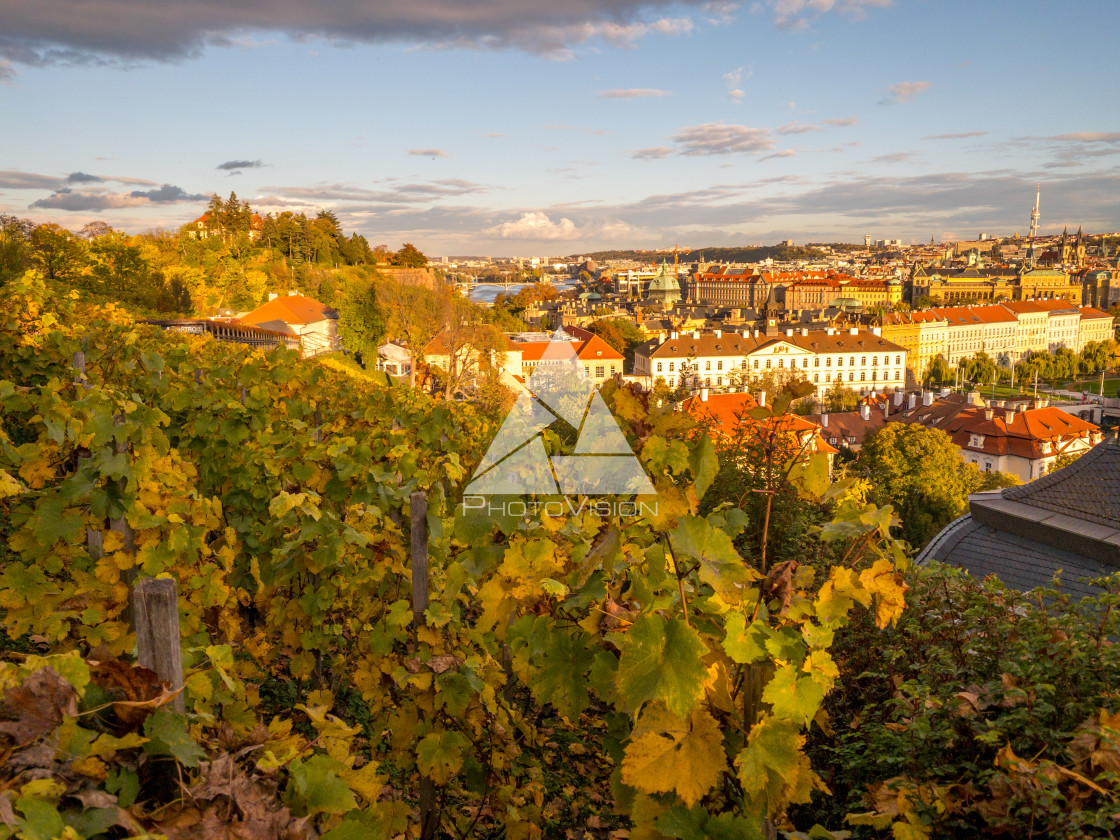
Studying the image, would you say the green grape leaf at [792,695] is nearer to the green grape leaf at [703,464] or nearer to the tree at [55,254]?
the green grape leaf at [703,464]

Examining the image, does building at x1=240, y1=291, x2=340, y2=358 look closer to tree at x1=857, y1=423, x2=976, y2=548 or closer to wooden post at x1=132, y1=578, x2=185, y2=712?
tree at x1=857, y1=423, x2=976, y2=548

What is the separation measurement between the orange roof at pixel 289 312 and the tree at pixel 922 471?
21.3 meters

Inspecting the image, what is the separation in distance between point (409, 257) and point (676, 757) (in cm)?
5510

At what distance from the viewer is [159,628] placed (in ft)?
4.23

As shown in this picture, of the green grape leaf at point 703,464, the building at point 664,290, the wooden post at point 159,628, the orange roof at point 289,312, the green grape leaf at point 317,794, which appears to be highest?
Answer: the building at point 664,290

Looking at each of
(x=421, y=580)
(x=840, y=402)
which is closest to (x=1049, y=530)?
(x=421, y=580)

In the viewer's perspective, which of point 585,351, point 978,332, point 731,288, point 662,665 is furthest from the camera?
point 731,288

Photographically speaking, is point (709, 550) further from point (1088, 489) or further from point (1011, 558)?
point (1088, 489)

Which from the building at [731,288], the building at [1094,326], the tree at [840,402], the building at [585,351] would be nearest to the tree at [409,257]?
the building at [585,351]

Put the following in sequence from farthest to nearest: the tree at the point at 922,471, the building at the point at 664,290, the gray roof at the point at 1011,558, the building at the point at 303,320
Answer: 1. the building at the point at 664,290
2. the building at the point at 303,320
3. the tree at the point at 922,471
4. the gray roof at the point at 1011,558

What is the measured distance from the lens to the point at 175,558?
2.79m

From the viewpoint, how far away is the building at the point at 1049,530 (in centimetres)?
575

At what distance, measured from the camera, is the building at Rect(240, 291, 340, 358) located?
27562 mm

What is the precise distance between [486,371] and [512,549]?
27.6 meters
